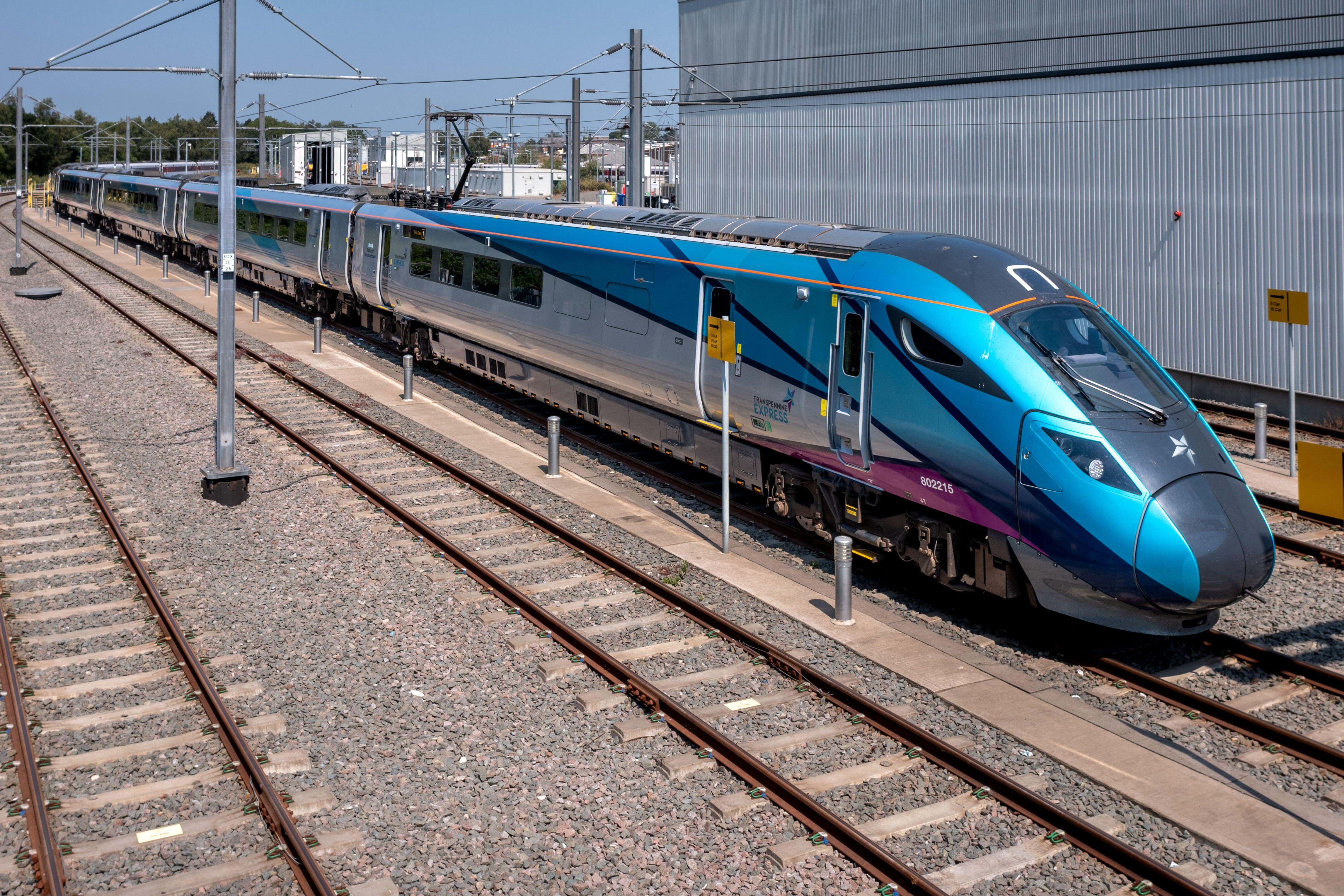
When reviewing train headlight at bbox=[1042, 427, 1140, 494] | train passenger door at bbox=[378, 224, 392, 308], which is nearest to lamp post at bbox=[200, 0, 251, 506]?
train passenger door at bbox=[378, 224, 392, 308]

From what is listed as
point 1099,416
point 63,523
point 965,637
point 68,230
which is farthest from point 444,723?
point 68,230

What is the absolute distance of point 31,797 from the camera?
7328 millimetres

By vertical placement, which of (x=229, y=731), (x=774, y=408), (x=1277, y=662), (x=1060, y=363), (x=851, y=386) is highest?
(x=1060, y=363)

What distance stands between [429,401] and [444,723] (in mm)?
12614

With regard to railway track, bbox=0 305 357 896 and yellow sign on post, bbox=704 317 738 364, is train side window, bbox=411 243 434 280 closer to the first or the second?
railway track, bbox=0 305 357 896

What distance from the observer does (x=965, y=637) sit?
1032cm

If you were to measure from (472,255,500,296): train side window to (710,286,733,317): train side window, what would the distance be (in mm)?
6520

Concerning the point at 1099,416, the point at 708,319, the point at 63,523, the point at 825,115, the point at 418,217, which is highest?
the point at 825,115

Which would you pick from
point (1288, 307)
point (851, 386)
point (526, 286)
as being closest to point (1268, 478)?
Result: point (1288, 307)

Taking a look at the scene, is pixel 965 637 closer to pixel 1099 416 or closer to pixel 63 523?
pixel 1099 416

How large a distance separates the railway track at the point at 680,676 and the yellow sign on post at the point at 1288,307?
959cm

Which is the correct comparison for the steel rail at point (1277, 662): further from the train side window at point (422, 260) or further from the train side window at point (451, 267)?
the train side window at point (422, 260)

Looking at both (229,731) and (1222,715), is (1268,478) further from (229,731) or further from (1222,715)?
(229,731)

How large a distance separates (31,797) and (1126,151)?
19568 millimetres
